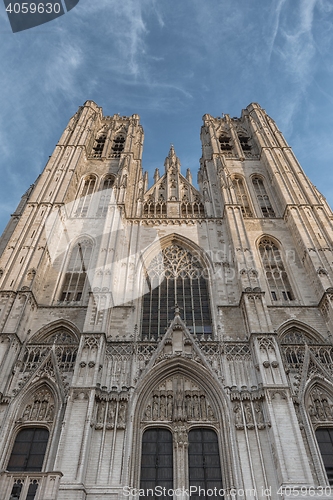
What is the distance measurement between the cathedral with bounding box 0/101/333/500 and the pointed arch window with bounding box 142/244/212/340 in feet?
0.26

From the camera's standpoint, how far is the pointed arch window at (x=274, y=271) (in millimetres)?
20141

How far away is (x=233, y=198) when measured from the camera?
2420 cm

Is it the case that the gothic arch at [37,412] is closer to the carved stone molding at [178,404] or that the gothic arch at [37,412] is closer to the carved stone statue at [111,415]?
the carved stone statue at [111,415]

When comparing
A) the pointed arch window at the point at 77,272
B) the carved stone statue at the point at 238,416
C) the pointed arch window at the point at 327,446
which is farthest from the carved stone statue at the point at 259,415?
the pointed arch window at the point at 77,272

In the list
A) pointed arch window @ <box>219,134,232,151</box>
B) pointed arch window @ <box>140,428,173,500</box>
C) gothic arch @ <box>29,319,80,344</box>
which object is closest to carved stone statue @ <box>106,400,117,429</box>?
pointed arch window @ <box>140,428,173,500</box>

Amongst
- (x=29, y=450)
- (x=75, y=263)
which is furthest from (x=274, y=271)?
(x=29, y=450)

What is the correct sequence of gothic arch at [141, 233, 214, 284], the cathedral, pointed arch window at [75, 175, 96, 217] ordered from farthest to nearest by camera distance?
pointed arch window at [75, 175, 96, 217], gothic arch at [141, 233, 214, 284], the cathedral

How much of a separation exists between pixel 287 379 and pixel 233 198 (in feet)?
40.5

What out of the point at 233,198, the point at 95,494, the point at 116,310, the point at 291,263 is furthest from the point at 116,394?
the point at 233,198

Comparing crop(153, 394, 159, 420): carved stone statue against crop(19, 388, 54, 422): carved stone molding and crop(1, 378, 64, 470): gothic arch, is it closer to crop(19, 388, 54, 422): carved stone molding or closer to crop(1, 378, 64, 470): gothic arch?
crop(1, 378, 64, 470): gothic arch

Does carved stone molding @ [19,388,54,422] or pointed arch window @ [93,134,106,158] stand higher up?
pointed arch window @ [93,134,106,158]

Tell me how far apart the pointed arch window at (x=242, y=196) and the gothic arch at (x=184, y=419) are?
12.6 metres

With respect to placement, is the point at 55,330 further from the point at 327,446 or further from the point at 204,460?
the point at 327,446

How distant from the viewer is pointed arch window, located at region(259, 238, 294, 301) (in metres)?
20.1
